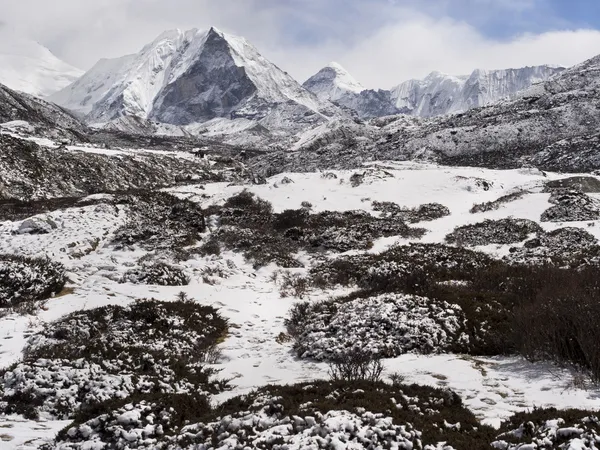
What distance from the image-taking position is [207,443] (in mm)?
5941

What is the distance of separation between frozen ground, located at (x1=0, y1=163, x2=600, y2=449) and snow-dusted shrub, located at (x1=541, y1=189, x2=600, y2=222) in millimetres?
789

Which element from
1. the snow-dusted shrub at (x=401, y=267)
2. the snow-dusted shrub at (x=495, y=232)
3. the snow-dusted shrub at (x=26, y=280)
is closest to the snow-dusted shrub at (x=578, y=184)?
the snow-dusted shrub at (x=495, y=232)

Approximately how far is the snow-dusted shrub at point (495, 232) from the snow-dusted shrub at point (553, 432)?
21.1 meters

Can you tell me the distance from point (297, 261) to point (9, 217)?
19357mm

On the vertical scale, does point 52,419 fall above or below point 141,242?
below

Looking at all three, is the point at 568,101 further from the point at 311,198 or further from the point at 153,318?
the point at 153,318

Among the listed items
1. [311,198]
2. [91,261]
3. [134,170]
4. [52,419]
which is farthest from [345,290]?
[134,170]

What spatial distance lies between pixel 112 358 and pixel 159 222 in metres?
20.0

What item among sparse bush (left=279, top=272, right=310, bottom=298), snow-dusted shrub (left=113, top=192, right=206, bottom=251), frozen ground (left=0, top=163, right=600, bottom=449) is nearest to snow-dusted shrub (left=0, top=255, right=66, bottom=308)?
frozen ground (left=0, top=163, right=600, bottom=449)

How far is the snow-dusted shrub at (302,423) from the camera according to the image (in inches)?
224

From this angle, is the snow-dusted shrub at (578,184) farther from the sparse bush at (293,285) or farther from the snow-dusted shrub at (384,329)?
the snow-dusted shrub at (384,329)

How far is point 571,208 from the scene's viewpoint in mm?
29109

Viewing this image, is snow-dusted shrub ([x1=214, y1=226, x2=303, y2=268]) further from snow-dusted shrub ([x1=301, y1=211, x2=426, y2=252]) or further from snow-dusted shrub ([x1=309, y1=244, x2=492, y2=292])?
snow-dusted shrub ([x1=309, y1=244, x2=492, y2=292])

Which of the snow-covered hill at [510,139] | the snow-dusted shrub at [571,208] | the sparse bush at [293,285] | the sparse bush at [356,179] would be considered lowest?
the sparse bush at [293,285]
